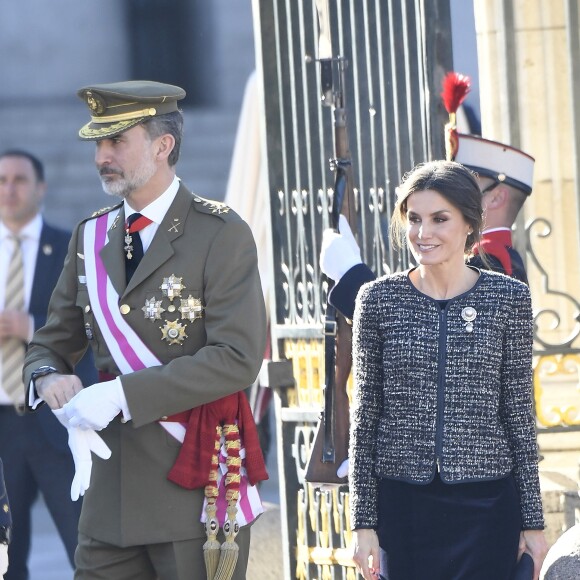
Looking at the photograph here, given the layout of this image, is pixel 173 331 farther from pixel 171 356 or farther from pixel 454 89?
pixel 454 89

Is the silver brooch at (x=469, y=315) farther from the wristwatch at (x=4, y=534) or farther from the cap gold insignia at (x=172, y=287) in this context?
the wristwatch at (x=4, y=534)

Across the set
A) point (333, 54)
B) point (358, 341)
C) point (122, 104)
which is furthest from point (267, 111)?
point (358, 341)

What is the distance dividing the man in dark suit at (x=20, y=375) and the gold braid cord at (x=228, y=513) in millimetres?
2269

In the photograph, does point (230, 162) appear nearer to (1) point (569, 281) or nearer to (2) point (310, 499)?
(1) point (569, 281)

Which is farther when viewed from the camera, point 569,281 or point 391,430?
point 569,281

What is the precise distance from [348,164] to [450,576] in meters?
1.60

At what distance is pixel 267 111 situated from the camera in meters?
5.76

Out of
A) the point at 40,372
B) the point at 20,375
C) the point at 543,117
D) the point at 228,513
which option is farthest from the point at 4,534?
the point at 543,117

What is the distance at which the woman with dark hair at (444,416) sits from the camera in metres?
3.73

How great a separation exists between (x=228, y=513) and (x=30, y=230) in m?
2.84

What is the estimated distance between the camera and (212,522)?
158 inches

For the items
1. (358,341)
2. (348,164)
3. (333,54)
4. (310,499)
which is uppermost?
(333,54)

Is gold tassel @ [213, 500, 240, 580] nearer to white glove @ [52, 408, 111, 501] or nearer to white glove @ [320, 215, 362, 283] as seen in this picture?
white glove @ [52, 408, 111, 501]

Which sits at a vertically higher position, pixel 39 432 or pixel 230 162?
pixel 230 162
